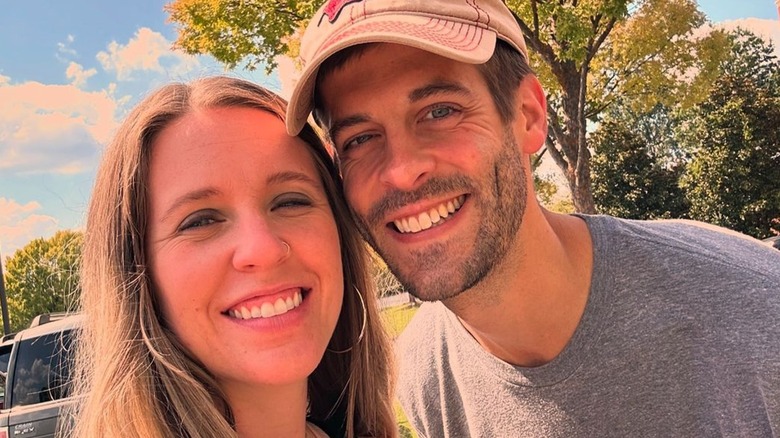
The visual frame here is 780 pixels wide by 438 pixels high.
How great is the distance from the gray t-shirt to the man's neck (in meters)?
0.05

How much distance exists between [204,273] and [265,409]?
55 centimetres

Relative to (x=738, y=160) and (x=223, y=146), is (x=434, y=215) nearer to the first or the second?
(x=223, y=146)

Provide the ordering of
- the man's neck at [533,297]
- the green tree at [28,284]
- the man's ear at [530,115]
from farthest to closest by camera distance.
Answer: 1. the green tree at [28,284]
2. the man's ear at [530,115]
3. the man's neck at [533,297]

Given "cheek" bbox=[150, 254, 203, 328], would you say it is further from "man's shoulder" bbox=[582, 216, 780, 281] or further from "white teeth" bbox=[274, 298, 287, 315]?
"man's shoulder" bbox=[582, 216, 780, 281]

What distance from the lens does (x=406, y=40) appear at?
1856 millimetres

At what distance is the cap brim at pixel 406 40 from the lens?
187 cm

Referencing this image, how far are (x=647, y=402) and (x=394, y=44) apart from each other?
4.87 ft

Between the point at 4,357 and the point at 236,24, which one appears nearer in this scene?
the point at 4,357

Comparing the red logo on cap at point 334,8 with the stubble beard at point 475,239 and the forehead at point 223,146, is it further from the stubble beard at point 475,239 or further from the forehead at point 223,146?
the stubble beard at point 475,239

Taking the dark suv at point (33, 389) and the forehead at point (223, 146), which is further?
the dark suv at point (33, 389)

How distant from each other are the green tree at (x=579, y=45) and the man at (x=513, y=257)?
6.79 metres

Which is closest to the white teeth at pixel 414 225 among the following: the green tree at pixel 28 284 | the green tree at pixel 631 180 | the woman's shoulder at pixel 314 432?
the woman's shoulder at pixel 314 432

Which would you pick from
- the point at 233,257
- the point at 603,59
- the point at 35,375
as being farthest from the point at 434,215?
the point at 603,59

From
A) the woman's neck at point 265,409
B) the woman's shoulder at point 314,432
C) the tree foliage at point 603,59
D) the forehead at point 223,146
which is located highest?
the tree foliage at point 603,59
